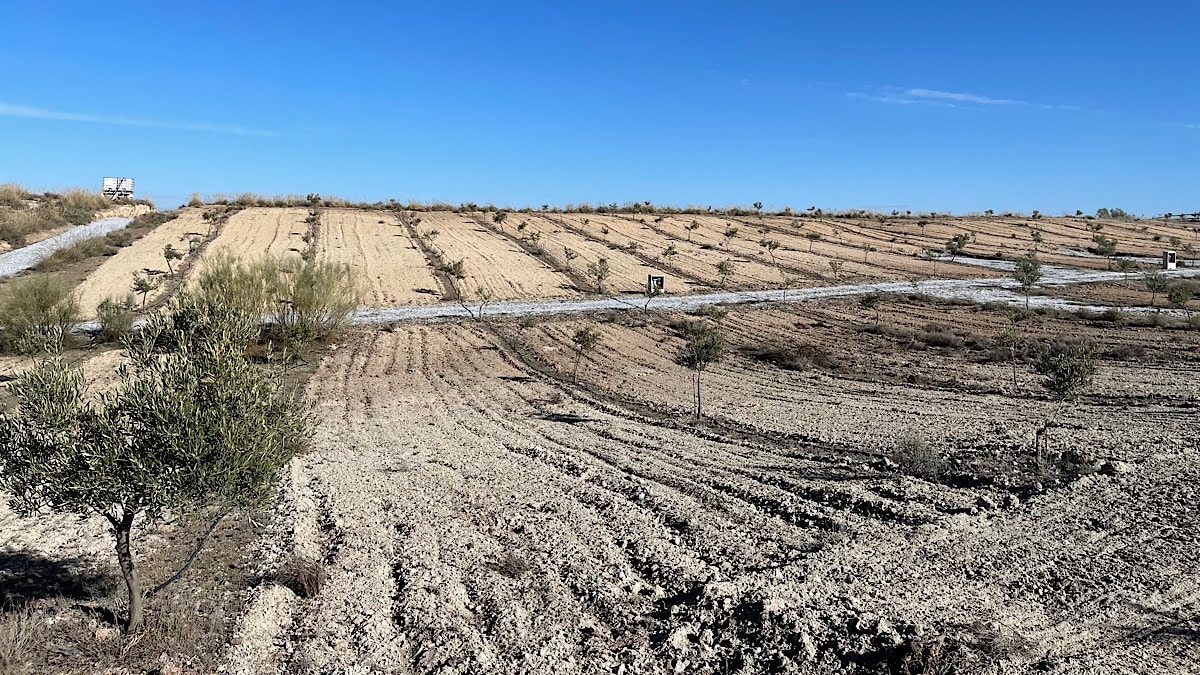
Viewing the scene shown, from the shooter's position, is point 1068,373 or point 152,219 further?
point 152,219

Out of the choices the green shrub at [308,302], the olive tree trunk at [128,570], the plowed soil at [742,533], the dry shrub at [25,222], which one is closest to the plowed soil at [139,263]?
the dry shrub at [25,222]

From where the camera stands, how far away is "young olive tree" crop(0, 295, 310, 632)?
698 cm

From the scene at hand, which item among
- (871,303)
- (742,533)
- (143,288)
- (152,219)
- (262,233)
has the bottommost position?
(742,533)

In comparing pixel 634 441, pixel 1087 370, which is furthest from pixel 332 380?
pixel 1087 370

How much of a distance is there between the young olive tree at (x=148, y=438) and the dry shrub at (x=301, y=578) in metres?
1.76

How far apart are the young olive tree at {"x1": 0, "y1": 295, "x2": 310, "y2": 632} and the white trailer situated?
7079cm

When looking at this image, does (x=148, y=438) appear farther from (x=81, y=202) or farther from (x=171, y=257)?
(x=81, y=202)

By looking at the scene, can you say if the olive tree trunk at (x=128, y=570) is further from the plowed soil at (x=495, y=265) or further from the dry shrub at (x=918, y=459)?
the plowed soil at (x=495, y=265)

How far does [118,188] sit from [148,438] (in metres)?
73.4

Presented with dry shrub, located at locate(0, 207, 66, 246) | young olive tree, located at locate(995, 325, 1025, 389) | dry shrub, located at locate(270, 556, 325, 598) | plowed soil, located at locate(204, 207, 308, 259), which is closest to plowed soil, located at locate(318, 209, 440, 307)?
plowed soil, located at locate(204, 207, 308, 259)

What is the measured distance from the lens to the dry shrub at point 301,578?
8969 mm

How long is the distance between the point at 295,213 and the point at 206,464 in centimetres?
5593

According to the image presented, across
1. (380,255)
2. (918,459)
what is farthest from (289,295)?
(918,459)

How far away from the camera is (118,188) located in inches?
2692
